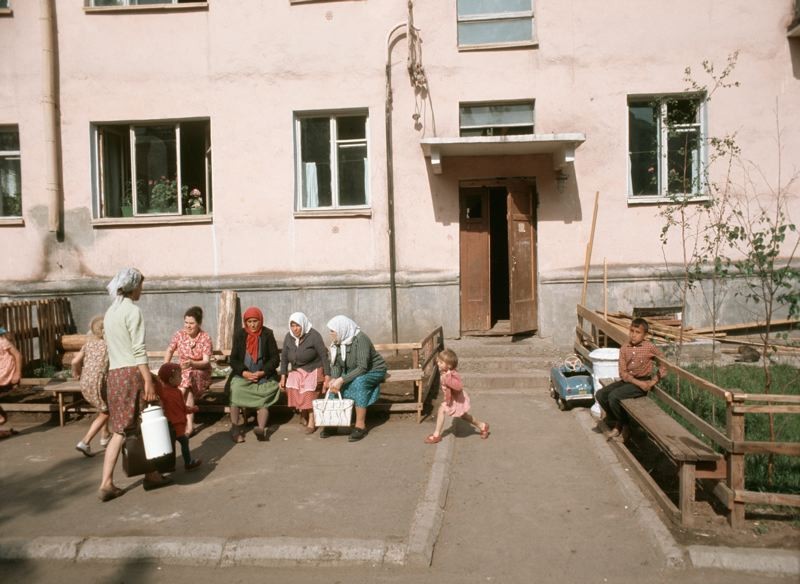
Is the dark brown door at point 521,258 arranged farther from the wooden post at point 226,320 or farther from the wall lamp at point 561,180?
the wooden post at point 226,320

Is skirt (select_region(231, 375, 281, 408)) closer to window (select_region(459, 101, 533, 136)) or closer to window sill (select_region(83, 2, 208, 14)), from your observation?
window (select_region(459, 101, 533, 136))

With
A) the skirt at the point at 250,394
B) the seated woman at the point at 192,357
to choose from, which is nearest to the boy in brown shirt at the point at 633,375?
the skirt at the point at 250,394

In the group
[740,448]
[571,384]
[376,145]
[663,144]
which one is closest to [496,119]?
[376,145]

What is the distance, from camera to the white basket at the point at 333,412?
7484mm

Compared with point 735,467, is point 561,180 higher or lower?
higher

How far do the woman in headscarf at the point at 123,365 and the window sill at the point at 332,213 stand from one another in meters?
5.87

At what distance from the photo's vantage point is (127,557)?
4.91 metres

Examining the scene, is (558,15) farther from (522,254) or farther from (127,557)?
(127,557)

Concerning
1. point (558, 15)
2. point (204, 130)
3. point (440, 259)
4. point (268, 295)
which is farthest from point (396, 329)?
point (558, 15)

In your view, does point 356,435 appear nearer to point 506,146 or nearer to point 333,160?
point 506,146

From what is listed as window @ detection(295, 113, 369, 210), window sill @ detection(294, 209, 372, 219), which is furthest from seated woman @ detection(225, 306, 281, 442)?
window @ detection(295, 113, 369, 210)

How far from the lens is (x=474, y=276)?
11766 millimetres

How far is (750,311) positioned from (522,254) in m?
3.62

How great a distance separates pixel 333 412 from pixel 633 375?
3.14 metres
